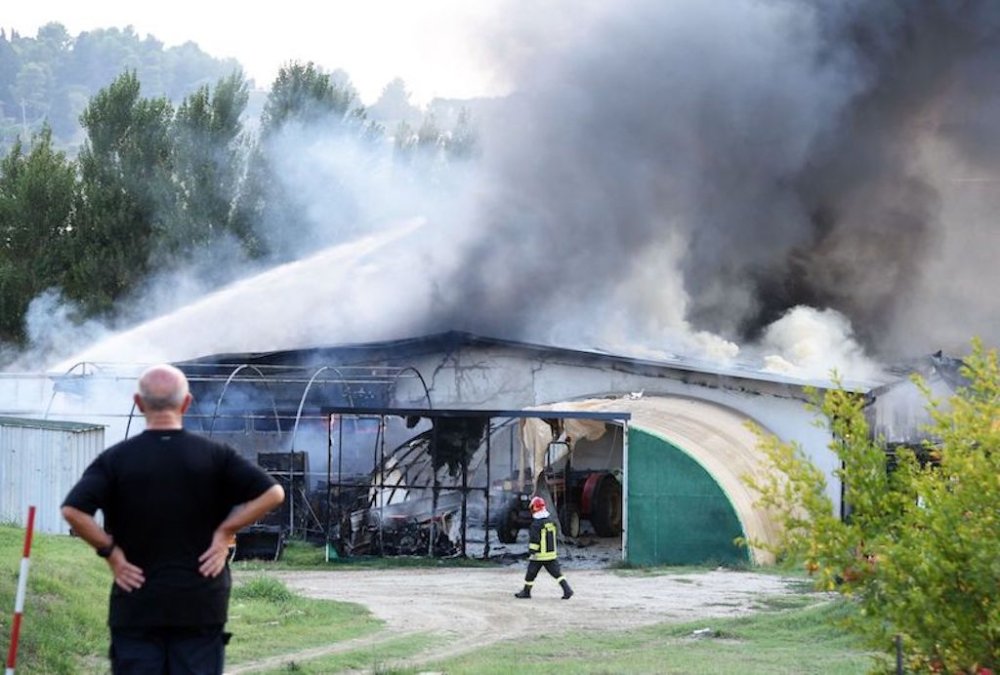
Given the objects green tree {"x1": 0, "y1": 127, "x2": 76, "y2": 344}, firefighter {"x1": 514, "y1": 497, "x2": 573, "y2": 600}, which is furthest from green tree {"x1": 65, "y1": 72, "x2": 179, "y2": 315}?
firefighter {"x1": 514, "y1": 497, "x2": 573, "y2": 600}

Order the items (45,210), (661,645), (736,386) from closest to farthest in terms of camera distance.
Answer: (661,645) < (736,386) < (45,210)

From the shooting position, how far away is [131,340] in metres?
30.2

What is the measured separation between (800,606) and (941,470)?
10.4 meters

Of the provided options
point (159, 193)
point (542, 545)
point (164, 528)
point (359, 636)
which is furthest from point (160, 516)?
point (159, 193)

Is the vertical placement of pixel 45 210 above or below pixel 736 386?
above

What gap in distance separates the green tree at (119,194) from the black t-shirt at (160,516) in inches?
1341

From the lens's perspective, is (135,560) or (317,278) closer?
(135,560)

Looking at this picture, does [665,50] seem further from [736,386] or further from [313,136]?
[313,136]

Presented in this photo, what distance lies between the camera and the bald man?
5.80 m

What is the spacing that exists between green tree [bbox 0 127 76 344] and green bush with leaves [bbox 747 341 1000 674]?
34406mm

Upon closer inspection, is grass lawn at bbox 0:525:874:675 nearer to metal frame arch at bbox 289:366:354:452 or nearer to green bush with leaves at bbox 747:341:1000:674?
green bush with leaves at bbox 747:341:1000:674

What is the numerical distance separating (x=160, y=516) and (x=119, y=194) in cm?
3586

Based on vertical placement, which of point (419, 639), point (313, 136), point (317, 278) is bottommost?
point (419, 639)

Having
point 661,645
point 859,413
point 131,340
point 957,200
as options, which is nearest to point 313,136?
point 131,340
